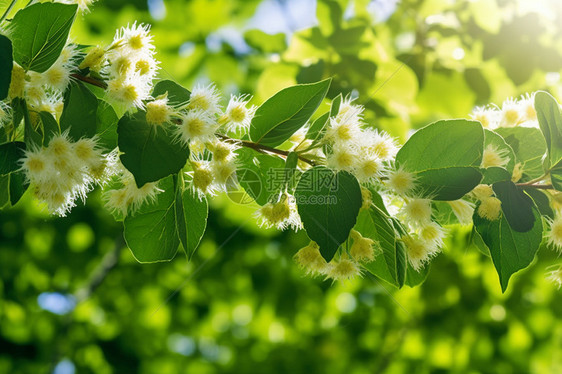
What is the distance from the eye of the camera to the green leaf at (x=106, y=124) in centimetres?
101

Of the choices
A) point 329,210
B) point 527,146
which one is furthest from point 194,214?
point 527,146

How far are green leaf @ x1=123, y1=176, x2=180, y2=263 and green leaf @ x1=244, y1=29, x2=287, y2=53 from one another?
6.51 feet

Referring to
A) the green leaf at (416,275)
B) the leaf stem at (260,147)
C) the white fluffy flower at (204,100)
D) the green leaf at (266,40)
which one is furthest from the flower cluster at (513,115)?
the green leaf at (266,40)

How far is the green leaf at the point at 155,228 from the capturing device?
1.07m

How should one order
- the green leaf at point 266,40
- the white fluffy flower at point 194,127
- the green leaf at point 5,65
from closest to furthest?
the green leaf at point 5,65
the white fluffy flower at point 194,127
the green leaf at point 266,40

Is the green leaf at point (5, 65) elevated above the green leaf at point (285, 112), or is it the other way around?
the green leaf at point (5, 65)

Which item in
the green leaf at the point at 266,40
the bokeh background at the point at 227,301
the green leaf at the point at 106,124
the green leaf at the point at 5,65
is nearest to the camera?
the green leaf at the point at 5,65

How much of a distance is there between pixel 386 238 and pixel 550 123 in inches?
14.4

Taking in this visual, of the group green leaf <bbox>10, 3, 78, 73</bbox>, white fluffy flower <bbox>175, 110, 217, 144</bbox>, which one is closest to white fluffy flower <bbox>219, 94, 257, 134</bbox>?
white fluffy flower <bbox>175, 110, 217, 144</bbox>

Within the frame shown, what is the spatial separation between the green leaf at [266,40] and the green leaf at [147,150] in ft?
6.83

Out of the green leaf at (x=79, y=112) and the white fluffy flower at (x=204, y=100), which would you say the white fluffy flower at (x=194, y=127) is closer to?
the white fluffy flower at (x=204, y=100)

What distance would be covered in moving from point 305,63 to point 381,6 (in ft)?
2.41

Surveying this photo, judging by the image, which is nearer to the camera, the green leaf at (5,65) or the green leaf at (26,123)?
the green leaf at (5,65)

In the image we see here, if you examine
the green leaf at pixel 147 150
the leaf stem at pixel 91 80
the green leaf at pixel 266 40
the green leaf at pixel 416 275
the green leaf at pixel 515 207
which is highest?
the leaf stem at pixel 91 80
